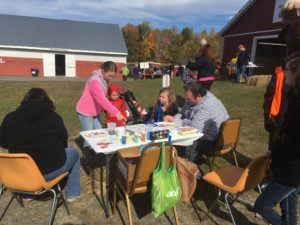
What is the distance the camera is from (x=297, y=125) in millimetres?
2049

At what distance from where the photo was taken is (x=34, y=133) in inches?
107

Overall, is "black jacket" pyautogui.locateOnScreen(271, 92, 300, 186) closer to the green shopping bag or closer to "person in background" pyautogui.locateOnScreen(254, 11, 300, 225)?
"person in background" pyautogui.locateOnScreen(254, 11, 300, 225)

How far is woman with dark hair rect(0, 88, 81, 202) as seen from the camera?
8.89ft

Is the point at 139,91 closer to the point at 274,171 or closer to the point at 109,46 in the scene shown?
the point at 274,171

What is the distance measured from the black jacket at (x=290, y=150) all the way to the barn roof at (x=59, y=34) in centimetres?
2576

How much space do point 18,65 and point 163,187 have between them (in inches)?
1031

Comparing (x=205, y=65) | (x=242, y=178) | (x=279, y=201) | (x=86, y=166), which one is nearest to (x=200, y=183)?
(x=242, y=178)

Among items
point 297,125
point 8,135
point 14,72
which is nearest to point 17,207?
point 8,135

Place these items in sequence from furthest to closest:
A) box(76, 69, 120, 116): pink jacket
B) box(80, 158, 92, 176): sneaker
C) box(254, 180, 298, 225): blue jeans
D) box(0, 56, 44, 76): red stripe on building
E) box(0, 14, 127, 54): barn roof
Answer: box(0, 14, 127, 54): barn roof → box(0, 56, 44, 76): red stripe on building → box(80, 158, 92, 176): sneaker → box(76, 69, 120, 116): pink jacket → box(254, 180, 298, 225): blue jeans

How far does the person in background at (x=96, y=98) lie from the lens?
3.93 metres

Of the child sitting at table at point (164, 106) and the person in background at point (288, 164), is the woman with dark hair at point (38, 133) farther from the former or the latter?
the child sitting at table at point (164, 106)

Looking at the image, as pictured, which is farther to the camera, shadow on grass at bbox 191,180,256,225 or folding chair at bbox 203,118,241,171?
folding chair at bbox 203,118,241,171

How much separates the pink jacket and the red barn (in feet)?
36.5

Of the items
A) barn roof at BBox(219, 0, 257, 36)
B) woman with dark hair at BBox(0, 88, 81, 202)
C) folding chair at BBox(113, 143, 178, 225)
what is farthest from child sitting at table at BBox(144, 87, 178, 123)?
barn roof at BBox(219, 0, 257, 36)
